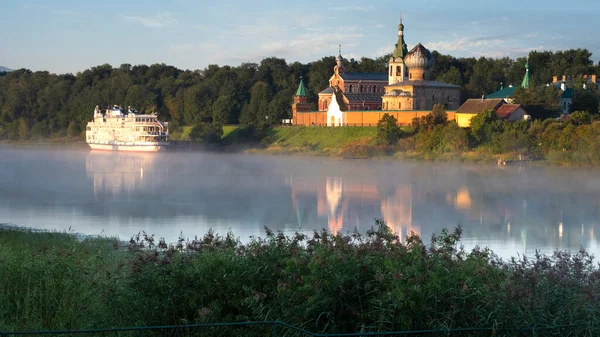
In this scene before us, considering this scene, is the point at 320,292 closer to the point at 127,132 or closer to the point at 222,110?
the point at 127,132

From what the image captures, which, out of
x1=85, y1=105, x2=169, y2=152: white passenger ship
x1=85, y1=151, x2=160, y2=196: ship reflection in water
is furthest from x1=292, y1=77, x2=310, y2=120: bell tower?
x1=85, y1=151, x2=160, y2=196: ship reflection in water

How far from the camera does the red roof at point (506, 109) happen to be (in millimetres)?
39484

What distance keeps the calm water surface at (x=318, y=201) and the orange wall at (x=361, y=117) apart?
1215 centimetres

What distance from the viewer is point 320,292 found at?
21.1ft

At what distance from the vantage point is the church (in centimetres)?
4847

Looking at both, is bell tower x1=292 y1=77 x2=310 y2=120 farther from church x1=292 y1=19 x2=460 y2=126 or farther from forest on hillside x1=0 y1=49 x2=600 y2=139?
forest on hillside x1=0 y1=49 x2=600 y2=139

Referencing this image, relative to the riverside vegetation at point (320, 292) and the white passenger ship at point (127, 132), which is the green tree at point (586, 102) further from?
the riverside vegetation at point (320, 292)

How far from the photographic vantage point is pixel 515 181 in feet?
88.0

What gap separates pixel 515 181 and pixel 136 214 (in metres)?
13.8

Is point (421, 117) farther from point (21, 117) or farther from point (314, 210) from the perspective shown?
point (21, 117)

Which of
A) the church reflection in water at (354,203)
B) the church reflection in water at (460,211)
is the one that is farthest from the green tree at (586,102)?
the church reflection in water at (354,203)

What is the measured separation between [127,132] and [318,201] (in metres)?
38.4

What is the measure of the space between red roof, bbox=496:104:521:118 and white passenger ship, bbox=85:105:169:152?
23.3 meters

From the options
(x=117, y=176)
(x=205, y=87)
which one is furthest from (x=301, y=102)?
(x=117, y=176)
